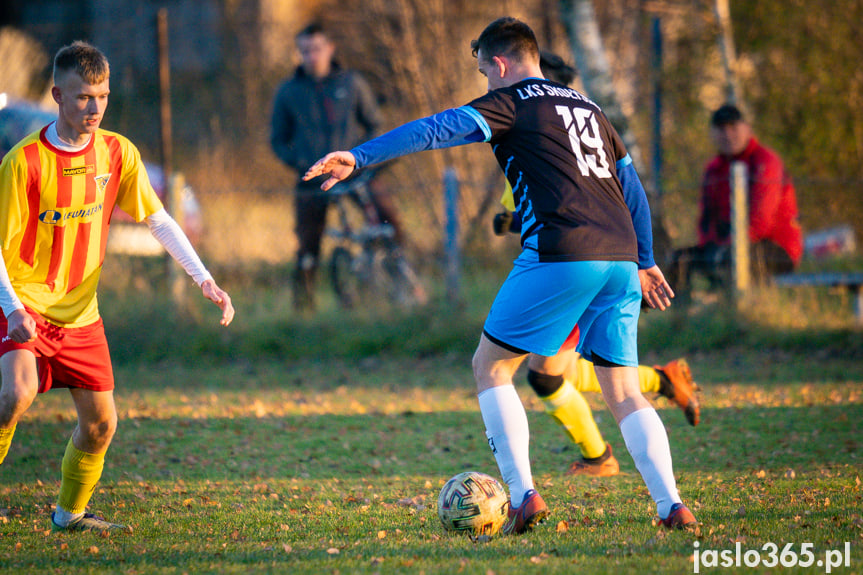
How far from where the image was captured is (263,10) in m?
20.4

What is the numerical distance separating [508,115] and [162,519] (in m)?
2.51

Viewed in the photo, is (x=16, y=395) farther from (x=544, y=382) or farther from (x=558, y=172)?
(x=544, y=382)

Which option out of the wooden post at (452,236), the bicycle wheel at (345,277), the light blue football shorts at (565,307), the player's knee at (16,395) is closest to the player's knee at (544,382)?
the light blue football shorts at (565,307)

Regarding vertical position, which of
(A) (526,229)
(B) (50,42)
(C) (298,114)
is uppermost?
(B) (50,42)

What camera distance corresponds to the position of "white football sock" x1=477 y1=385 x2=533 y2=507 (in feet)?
12.7

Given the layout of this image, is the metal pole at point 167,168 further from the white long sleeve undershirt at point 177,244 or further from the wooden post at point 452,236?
the white long sleeve undershirt at point 177,244

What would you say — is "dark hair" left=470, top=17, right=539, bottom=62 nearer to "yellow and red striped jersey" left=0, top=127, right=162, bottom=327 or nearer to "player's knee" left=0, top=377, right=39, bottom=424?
"yellow and red striped jersey" left=0, top=127, right=162, bottom=327

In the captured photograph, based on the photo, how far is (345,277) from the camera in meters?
10.3

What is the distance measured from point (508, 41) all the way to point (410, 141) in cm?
77

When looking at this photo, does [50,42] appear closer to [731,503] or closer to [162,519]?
[162,519]

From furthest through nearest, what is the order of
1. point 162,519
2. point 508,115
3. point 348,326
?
point 348,326 < point 162,519 < point 508,115

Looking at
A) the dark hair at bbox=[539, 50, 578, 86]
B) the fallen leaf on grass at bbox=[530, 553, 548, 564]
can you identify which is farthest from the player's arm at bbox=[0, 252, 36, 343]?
the dark hair at bbox=[539, 50, 578, 86]

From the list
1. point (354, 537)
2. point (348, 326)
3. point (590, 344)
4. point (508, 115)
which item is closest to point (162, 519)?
point (354, 537)

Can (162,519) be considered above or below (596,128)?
below
